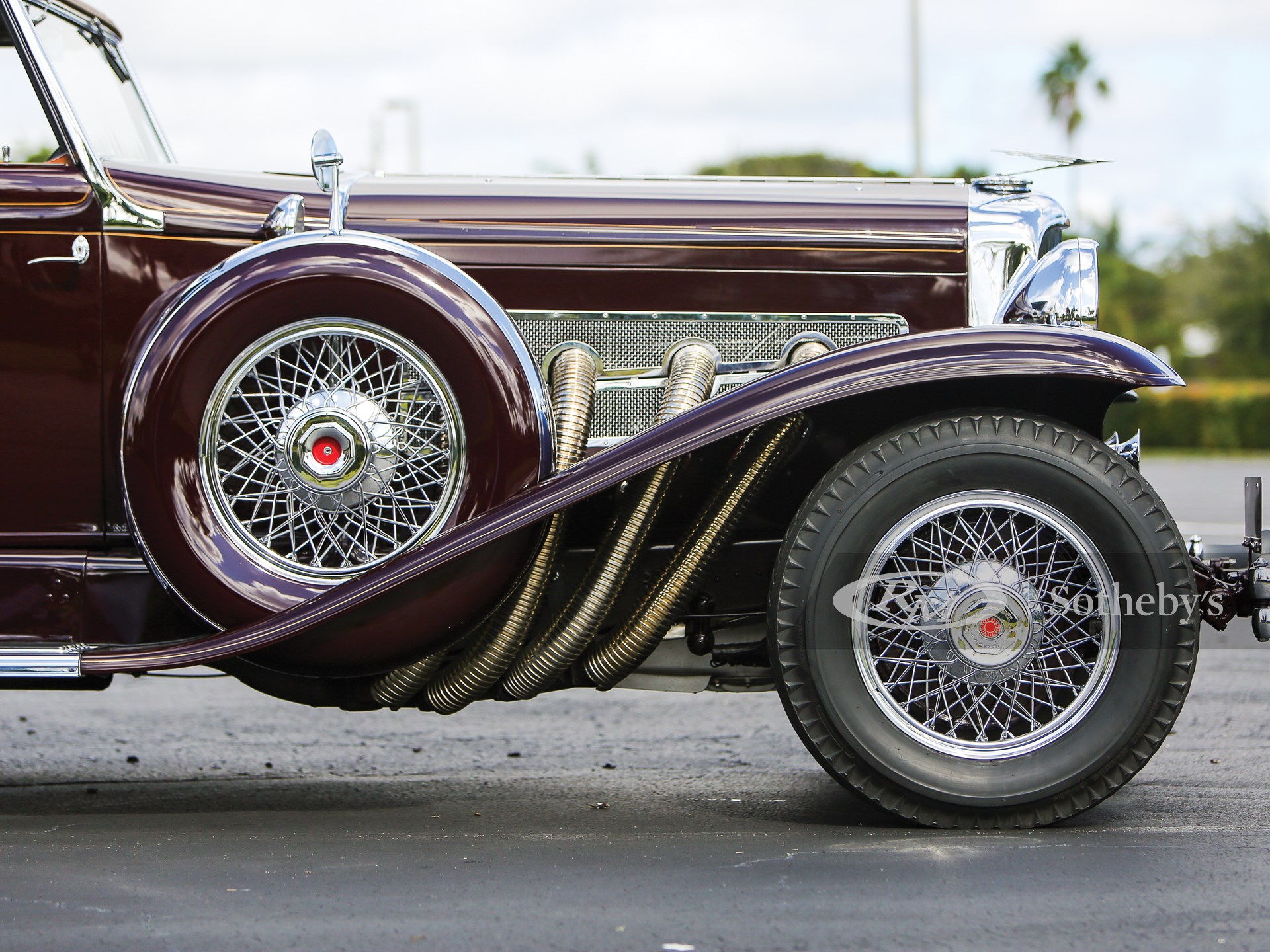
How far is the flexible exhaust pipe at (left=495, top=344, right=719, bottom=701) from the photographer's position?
3195 mm

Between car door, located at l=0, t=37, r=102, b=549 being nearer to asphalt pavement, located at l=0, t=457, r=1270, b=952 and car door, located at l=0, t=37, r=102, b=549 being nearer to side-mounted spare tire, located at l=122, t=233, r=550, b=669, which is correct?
side-mounted spare tire, located at l=122, t=233, r=550, b=669

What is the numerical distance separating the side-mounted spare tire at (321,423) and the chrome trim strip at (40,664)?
0.91 ft

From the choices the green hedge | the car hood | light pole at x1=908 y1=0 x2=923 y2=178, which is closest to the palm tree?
the green hedge

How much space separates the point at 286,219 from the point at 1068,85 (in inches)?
2152

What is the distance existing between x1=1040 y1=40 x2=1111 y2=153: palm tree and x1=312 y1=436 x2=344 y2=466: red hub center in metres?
53.6

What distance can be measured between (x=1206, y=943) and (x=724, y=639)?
1427 mm

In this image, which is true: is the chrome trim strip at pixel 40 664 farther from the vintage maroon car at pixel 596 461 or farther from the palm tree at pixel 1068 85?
the palm tree at pixel 1068 85

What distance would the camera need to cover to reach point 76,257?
3412mm

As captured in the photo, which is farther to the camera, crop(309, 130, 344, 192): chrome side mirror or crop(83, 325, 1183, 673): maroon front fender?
crop(309, 130, 344, 192): chrome side mirror

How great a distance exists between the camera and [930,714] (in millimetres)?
3096

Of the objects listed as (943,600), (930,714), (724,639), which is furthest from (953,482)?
(724,639)

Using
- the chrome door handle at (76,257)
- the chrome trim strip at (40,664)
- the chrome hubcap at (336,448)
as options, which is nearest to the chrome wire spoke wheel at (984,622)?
the chrome hubcap at (336,448)

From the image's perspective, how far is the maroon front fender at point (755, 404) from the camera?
3.00 m

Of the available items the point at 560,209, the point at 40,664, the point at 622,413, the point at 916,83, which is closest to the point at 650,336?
the point at 622,413
